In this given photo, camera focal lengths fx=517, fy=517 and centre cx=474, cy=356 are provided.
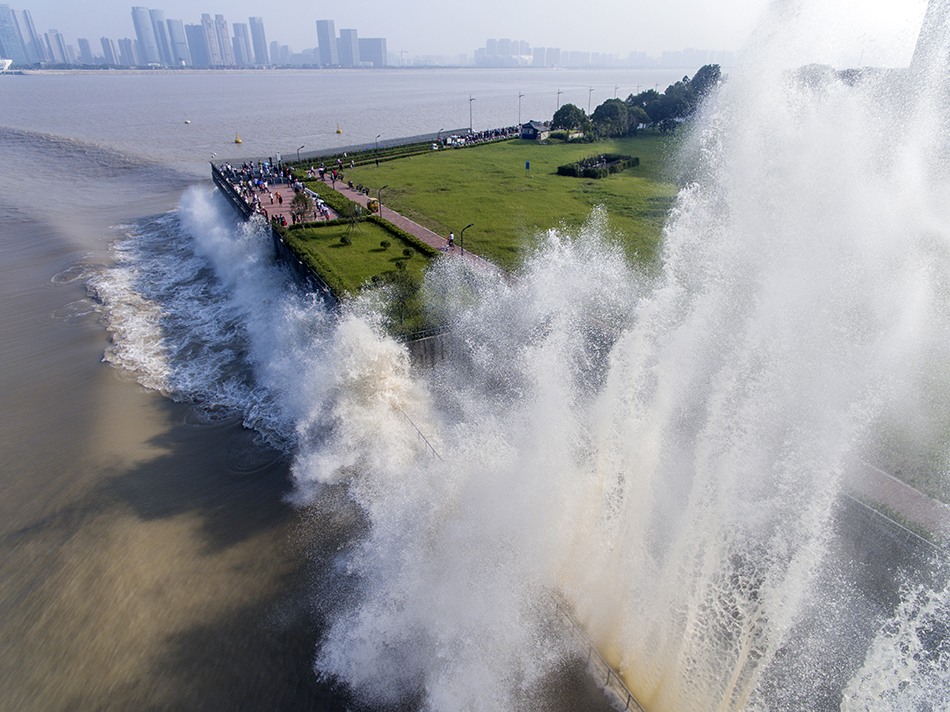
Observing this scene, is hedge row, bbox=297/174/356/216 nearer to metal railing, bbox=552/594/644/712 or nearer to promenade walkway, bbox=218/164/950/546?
metal railing, bbox=552/594/644/712

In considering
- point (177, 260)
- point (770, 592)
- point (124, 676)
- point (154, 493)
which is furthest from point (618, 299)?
point (177, 260)

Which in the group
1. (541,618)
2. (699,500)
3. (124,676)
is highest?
(699,500)

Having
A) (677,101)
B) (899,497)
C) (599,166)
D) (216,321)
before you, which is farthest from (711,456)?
(677,101)

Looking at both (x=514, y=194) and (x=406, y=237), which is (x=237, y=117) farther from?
(x=406, y=237)

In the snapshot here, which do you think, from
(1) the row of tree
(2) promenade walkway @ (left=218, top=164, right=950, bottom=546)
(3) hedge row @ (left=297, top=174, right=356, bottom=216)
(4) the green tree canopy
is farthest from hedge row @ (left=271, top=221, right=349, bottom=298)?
(4) the green tree canopy

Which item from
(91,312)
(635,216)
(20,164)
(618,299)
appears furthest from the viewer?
A: (20,164)

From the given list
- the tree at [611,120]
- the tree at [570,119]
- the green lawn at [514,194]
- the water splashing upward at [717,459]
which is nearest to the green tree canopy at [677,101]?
the tree at [611,120]

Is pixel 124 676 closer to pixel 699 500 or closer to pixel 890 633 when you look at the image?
pixel 699 500
